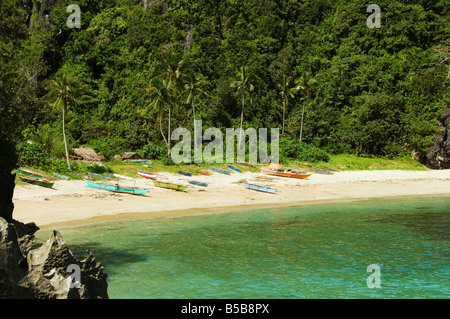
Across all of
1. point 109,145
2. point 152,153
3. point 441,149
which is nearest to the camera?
point 152,153

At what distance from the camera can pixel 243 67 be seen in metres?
62.7

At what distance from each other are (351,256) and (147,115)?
49780 millimetres

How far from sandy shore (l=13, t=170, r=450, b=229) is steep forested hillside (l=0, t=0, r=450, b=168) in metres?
14.3

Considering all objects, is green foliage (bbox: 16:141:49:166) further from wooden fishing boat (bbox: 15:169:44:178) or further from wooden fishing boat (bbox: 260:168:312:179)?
wooden fishing boat (bbox: 260:168:312:179)

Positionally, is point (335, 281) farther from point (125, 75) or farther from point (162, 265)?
point (125, 75)

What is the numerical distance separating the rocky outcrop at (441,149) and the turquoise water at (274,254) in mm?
28879

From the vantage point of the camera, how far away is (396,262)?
2072cm

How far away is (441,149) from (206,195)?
123ft

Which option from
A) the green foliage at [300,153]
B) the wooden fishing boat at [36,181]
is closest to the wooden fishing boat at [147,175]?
the wooden fishing boat at [36,181]

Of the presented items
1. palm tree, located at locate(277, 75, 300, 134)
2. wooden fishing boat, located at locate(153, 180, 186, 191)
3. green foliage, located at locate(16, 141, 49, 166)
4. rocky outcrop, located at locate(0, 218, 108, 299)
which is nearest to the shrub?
palm tree, located at locate(277, 75, 300, 134)

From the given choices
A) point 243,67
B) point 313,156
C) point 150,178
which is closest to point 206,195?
point 150,178

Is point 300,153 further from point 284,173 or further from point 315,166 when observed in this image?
point 284,173

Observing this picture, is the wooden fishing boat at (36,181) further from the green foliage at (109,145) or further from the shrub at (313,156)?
the shrub at (313,156)

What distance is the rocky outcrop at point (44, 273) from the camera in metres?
9.69
